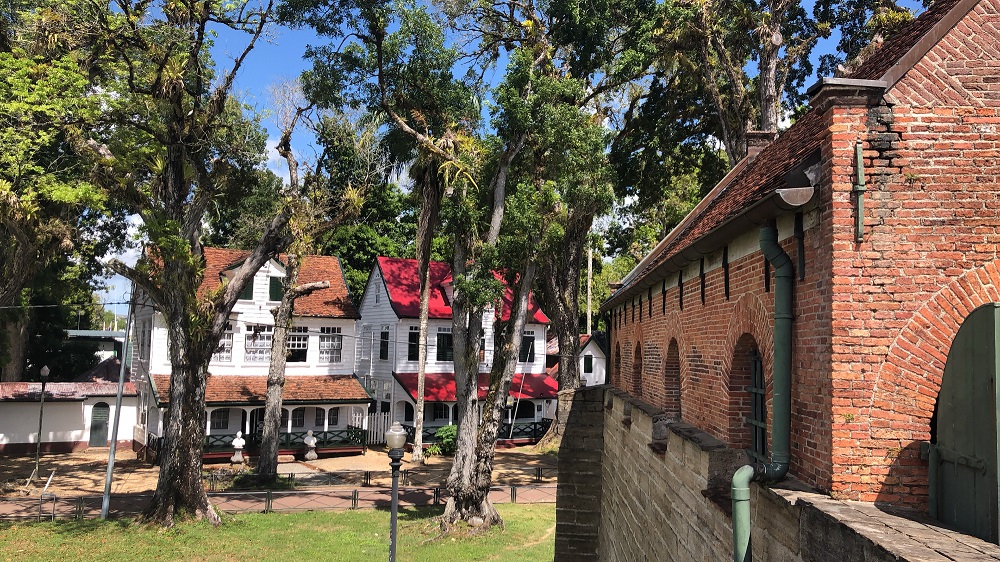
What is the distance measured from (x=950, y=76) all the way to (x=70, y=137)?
20972mm

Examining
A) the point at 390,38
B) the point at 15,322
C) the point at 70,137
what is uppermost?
the point at 390,38

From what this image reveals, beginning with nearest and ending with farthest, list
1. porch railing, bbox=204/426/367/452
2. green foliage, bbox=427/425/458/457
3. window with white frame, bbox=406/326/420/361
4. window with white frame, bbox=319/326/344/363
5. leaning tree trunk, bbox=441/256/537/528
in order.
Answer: leaning tree trunk, bbox=441/256/537/528, porch railing, bbox=204/426/367/452, green foliage, bbox=427/425/458/457, window with white frame, bbox=319/326/344/363, window with white frame, bbox=406/326/420/361

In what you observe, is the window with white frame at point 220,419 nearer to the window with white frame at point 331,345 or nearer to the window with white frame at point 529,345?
the window with white frame at point 331,345

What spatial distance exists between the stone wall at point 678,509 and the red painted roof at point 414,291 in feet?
58.7

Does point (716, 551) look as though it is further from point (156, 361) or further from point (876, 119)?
point (156, 361)

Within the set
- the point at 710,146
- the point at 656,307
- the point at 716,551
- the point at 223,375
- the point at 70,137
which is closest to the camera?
the point at 716,551

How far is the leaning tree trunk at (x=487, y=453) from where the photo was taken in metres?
19.1

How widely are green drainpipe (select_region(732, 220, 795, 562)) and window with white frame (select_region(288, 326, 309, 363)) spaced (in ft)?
99.9

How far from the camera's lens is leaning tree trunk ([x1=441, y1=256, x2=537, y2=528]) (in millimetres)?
19062

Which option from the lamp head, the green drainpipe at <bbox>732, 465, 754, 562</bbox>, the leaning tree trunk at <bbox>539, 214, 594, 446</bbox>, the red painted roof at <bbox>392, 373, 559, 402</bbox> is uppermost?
the leaning tree trunk at <bbox>539, 214, 594, 446</bbox>

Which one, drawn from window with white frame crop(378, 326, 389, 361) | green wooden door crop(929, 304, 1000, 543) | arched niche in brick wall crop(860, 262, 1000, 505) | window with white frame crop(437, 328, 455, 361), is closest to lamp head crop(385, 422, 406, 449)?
arched niche in brick wall crop(860, 262, 1000, 505)

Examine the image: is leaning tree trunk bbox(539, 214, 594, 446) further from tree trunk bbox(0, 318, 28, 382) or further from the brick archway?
tree trunk bbox(0, 318, 28, 382)

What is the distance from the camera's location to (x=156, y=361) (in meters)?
31.4

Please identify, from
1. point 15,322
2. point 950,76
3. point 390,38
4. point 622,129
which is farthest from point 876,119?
point 15,322
